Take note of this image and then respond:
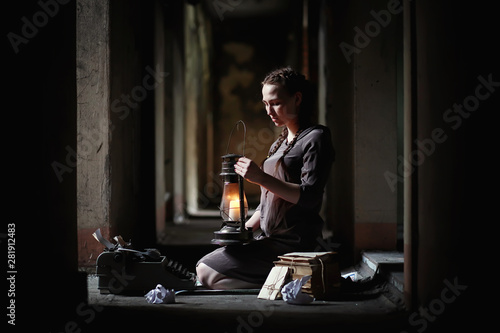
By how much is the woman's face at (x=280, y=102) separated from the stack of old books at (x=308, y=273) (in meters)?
1.02

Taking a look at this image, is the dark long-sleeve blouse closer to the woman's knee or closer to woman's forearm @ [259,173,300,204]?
woman's forearm @ [259,173,300,204]

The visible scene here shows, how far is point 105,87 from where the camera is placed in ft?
16.0

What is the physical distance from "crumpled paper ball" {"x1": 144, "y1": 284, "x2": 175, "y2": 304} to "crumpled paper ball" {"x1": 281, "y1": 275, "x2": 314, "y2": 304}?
2.51 ft

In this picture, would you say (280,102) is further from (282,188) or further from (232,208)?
(232,208)

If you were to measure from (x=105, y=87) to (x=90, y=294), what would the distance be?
191 centimetres

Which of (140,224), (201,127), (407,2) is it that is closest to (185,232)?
(140,224)

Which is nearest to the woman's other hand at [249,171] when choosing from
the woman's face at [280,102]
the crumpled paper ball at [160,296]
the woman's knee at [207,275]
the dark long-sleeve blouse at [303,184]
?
the dark long-sleeve blouse at [303,184]

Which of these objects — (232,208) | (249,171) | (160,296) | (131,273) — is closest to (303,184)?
(249,171)

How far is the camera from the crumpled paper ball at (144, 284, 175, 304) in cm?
365

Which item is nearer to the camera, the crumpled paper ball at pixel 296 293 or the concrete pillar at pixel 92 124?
the crumpled paper ball at pixel 296 293

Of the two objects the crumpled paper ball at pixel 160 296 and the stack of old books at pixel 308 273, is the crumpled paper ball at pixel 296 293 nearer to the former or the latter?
the stack of old books at pixel 308 273

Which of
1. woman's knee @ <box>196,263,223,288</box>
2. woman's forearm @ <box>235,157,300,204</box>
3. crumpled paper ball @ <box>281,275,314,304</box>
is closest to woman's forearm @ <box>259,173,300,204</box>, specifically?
woman's forearm @ <box>235,157,300,204</box>

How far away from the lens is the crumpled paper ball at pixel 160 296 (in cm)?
365
